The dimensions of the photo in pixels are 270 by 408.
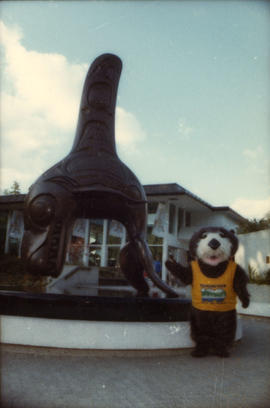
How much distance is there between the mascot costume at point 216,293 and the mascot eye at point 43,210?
1810 mm

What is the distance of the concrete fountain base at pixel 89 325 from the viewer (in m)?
3.44

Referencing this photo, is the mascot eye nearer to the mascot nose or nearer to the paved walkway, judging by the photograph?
the paved walkway

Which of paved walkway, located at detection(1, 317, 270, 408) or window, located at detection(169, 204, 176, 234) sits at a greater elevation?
window, located at detection(169, 204, 176, 234)

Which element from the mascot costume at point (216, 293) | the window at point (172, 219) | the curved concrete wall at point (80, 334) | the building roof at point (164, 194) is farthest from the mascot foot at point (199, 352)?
the window at point (172, 219)

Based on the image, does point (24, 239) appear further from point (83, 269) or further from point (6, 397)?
point (83, 269)

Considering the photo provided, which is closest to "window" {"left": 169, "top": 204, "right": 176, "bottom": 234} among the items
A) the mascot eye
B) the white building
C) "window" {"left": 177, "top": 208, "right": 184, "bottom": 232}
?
the white building

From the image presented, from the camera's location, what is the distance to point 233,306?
364 centimetres

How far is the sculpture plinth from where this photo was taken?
Result: 419 cm

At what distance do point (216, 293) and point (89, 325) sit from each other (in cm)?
134

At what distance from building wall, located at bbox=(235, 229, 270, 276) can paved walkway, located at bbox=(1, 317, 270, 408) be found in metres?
7.51

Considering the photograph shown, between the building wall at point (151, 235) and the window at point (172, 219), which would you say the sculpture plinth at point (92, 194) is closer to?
the building wall at point (151, 235)

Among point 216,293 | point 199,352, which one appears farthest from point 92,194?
point 199,352

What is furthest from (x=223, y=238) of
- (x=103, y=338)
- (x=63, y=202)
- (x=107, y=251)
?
(x=107, y=251)

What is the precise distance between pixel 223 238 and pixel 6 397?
2418mm
